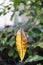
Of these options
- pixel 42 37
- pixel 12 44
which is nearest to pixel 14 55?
pixel 12 44

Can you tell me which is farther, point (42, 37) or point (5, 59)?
point (5, 59)

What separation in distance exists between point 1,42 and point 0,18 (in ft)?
3.66

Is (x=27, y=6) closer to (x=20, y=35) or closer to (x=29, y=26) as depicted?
(x=29, y=26)

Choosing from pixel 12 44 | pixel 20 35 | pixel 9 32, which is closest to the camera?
pixel 20 35

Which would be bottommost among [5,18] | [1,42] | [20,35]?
[5,18]

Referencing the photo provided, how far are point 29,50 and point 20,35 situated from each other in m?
0.11

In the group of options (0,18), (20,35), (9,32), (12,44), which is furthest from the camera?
(0,18)

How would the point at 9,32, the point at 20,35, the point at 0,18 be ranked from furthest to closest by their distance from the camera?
the point at 0,18 → the point at 9,32 → the point at 20,35

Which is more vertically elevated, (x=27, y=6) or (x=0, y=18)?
(x=27, y=6)

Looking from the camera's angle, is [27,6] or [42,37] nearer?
[42,37]

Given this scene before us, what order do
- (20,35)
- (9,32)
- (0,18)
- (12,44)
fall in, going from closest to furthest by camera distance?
(20,35)
(12,44)
(9,32)
(0,18)

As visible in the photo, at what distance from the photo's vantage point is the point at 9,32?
1.12m

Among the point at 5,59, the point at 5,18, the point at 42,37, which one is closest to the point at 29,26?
the point at 42,37

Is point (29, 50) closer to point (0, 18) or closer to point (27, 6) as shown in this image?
point (27, 6)
